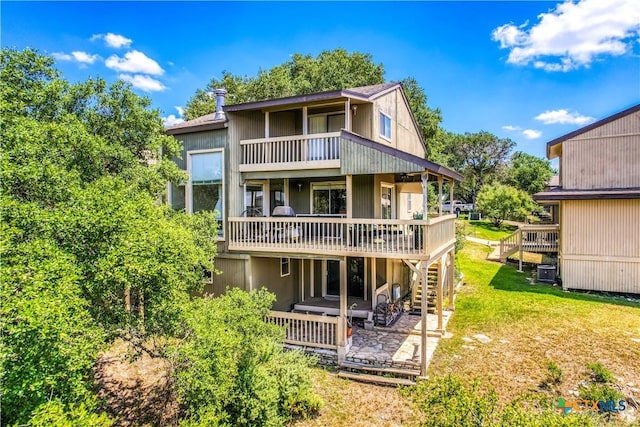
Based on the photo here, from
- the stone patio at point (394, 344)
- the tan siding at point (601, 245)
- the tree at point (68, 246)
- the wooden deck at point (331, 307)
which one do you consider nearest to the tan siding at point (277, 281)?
the wooden deck at point (331, 307)

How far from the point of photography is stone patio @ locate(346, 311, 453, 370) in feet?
33.3

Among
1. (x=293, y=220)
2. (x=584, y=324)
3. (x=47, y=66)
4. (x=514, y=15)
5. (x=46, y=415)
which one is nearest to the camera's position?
(x=46, y=415)

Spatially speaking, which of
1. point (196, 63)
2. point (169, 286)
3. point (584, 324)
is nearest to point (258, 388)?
point (169, 286)

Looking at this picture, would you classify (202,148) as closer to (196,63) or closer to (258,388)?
(258,388)

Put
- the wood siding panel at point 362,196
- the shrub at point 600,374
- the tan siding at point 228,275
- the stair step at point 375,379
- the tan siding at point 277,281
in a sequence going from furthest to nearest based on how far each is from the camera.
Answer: the wood siding panel at point 362,196
the tan siding at point 277,281
the tan siding at point 228,275
the stair step at point 375,379
the shrub at point 600,374

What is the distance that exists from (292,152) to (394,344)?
7.47 m

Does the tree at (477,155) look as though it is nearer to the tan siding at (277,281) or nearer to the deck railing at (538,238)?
the deck railing at (538,238)

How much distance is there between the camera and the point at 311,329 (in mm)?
11297

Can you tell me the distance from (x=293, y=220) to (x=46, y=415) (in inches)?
310

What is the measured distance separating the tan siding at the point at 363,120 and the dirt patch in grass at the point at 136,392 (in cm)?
1041

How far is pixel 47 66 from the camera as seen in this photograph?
28.6ft

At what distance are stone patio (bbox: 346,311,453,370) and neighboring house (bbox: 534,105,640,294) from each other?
Answer: 319 inches

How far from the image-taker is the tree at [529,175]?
55297 mm

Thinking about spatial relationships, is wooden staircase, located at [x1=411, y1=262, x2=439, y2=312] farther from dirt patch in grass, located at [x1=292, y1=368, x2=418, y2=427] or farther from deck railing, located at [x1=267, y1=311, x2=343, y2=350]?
dirt patch in grass, located at [x1=292, y1=368, x2=418, y2=427]
